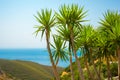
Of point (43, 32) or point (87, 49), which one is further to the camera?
point (87, 49)

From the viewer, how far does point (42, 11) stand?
23.8 metres

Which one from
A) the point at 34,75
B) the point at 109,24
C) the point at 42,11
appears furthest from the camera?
the point at 34,75

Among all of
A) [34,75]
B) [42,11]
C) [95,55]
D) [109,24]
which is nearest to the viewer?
[42,11]

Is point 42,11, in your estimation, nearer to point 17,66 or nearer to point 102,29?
point 102,29

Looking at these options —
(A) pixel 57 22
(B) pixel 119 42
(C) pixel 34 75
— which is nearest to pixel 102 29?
(B) pixel 119 42

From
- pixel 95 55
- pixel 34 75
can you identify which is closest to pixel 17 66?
pixel 34 75

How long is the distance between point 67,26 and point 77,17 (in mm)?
1033

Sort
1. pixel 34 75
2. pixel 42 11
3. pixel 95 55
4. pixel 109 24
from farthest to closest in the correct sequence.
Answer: pixel 34 75
pixel 95 55
pixel 109 24
pixel 42 11

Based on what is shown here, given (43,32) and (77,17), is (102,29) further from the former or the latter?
(43,32)

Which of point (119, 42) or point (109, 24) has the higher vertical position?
point (109, 24)

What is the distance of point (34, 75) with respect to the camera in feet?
480

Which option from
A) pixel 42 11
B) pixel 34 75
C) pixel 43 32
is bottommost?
pixel 34 75

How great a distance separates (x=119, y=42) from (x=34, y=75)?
123898 millimetres

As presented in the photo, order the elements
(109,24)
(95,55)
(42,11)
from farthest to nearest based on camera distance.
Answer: (95,55), (109,24), (42,11)
